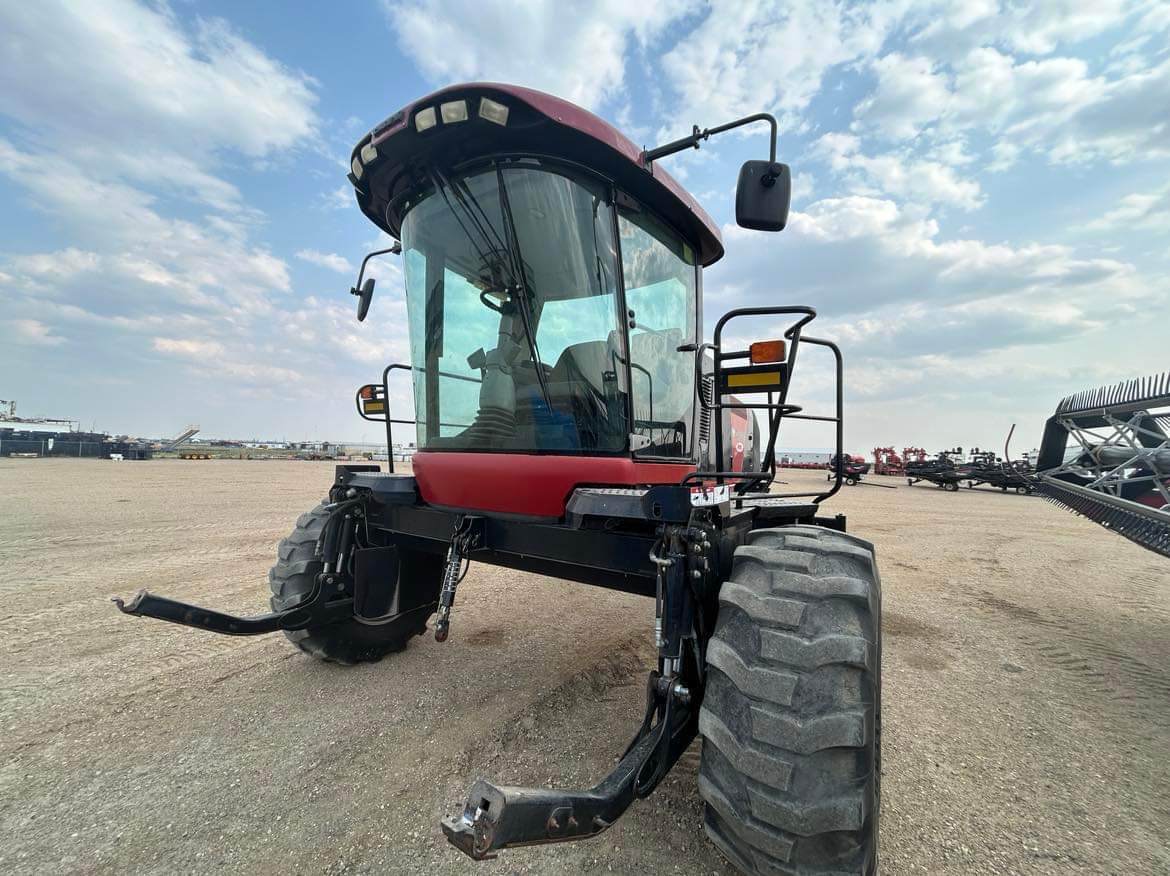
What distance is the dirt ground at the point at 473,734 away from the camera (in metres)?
1.83

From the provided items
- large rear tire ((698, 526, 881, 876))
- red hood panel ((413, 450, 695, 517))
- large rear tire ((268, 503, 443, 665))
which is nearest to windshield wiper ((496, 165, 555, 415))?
red hood panel ((413, 450, 695, 517))

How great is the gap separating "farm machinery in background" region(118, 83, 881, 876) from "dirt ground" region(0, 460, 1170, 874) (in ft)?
1.13

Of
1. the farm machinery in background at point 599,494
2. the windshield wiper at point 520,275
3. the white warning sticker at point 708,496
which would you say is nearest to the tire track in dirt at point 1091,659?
the farm machinery in background at point 599,494

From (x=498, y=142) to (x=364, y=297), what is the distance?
5.18 ft

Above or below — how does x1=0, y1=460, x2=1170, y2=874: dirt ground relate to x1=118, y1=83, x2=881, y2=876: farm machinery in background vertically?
below

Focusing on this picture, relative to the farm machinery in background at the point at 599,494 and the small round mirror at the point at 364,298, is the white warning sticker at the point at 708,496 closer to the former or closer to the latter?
the farm machinery in background at the point at 599,494

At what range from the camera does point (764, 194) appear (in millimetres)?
2217

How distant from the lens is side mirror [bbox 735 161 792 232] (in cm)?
220

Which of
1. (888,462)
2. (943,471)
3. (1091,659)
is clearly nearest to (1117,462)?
(1091,659)

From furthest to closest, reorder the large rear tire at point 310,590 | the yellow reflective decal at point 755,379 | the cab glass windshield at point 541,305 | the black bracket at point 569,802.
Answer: the large rear tire at point 310,590
the cab glass windshield at point 541,305
the yellow reflective decal at point 755,379
the black bracket at point 569,802

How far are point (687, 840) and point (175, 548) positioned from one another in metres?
7.32

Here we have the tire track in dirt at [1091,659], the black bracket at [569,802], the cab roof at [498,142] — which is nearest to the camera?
the black bracket at [569,802]

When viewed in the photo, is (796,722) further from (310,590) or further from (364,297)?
(364,297)

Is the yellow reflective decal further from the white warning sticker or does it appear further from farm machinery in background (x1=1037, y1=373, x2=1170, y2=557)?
farm machinery in background (x1=1037, y1=373, x2=1170, y2=557)
